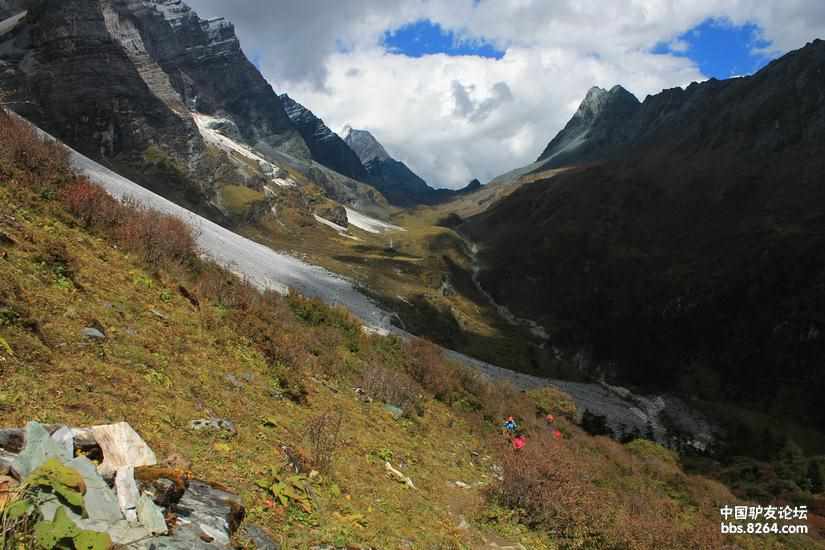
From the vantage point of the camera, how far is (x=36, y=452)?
15.7ft

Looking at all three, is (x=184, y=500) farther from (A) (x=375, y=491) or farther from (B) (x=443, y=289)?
(B) (x=443, y=289)

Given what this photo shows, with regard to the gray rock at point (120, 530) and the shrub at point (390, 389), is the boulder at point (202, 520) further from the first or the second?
the shrub at point (390, 389)

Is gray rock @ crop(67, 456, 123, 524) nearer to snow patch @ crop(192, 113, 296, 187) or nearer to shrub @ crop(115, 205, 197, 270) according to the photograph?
shrub @ crop(115, 205, 197, 270)

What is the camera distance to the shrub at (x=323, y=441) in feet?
30.6

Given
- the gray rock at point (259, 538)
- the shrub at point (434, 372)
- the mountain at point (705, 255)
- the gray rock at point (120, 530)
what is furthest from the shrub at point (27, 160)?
the mountain at point (705, 255)

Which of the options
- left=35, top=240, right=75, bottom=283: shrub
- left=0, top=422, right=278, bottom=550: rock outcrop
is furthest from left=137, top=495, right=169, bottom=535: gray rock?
left=35, top=240, right=75, bottom=283: shrub

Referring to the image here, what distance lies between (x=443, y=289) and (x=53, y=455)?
8632cm

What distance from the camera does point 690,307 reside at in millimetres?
93188

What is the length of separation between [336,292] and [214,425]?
36208 millimetres

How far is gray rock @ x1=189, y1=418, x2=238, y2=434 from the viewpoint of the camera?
8.48 meters

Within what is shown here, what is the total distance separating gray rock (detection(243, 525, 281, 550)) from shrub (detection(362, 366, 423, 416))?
9538mm

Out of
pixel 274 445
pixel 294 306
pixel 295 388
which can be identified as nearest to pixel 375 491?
pixel 274 445

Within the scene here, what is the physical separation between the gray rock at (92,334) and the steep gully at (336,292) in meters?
15.8

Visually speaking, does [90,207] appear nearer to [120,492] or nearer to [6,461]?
[6,461]
